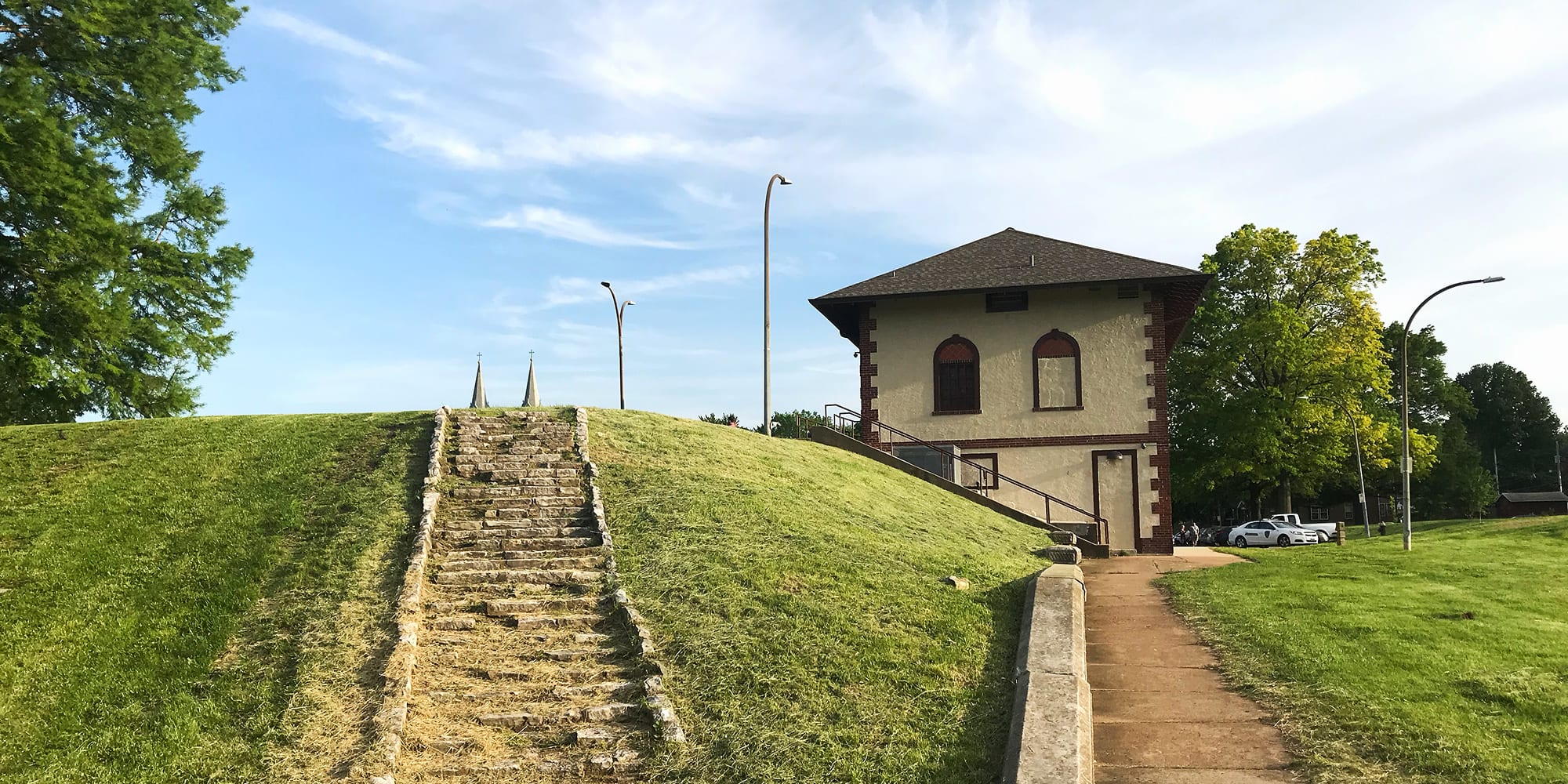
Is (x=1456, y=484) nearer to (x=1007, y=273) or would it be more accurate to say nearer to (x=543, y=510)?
(x=1007, y=273)

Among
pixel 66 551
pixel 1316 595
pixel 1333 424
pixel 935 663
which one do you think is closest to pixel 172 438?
pixel 66 551

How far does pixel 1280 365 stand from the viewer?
3978 centimetres

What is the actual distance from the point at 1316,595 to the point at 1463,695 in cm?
458

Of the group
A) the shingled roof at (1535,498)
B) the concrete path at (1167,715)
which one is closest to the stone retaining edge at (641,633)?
the concrete path at (1167,715)

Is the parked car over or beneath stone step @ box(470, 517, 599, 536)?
beneath

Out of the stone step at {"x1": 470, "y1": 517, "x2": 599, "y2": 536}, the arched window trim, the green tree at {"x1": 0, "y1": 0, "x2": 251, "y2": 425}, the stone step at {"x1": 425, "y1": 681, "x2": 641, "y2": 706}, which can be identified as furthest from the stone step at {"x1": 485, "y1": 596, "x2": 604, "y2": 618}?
the arched window trim

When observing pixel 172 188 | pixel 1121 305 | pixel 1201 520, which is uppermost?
pixel 172 188

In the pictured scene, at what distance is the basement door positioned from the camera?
27391 millimetres

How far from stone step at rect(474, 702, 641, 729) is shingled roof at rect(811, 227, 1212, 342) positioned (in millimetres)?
20758

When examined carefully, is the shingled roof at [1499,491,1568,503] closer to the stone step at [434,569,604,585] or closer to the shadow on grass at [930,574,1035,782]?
the shadow on grass at [930,574,1035,782]

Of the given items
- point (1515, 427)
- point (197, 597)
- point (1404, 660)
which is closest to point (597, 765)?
point (197, 597)

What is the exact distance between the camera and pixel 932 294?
2831 centimetres

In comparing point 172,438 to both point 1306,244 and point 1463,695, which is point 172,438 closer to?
point 1463,695

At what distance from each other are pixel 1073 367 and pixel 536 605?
1994 cm
